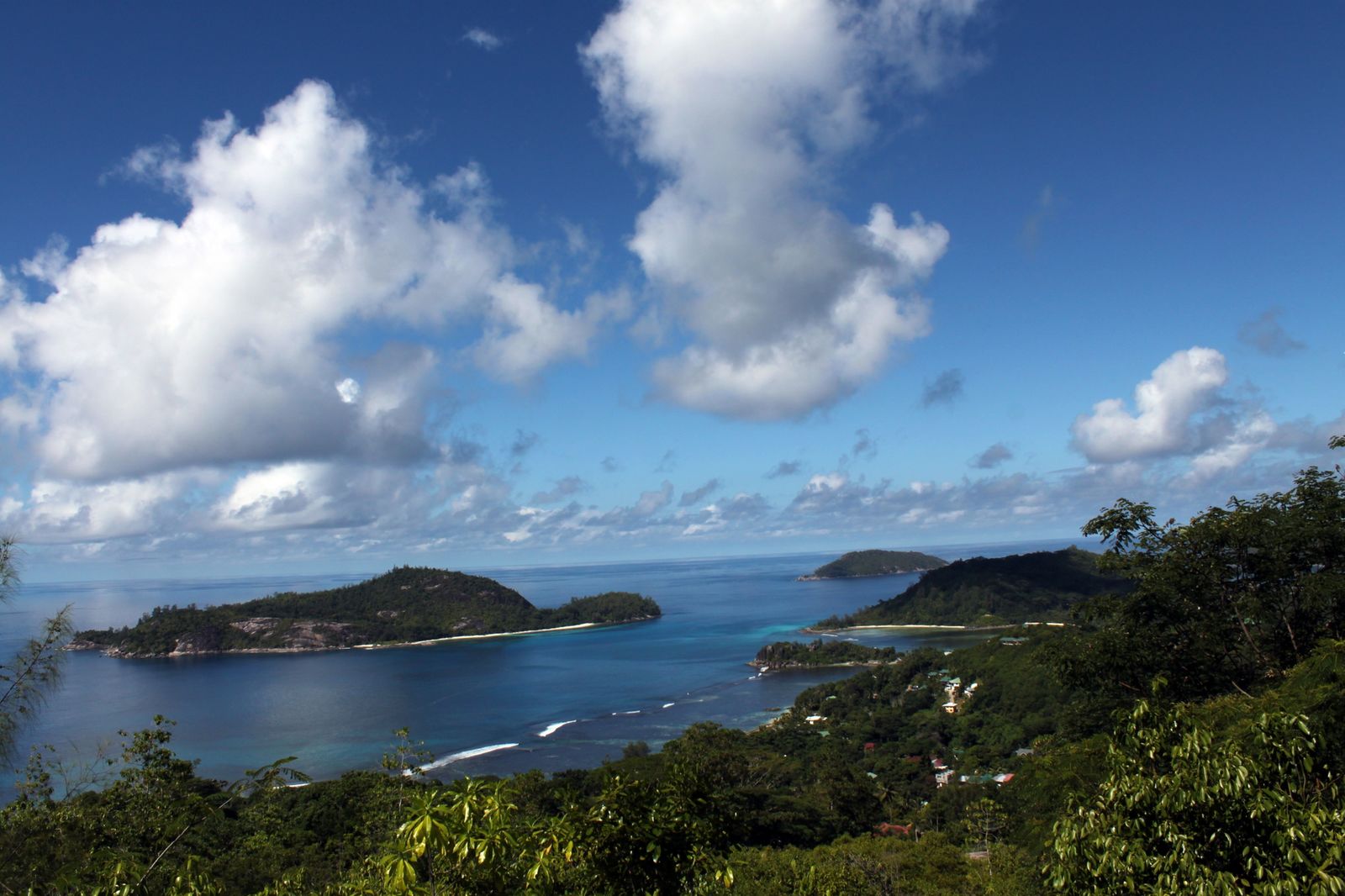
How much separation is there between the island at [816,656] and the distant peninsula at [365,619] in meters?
56.8

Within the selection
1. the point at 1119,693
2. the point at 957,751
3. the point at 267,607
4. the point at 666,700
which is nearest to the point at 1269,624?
the point at 1119,693

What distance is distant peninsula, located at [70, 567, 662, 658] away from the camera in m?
106

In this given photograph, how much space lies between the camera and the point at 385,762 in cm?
1745

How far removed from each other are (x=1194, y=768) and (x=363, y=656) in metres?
109

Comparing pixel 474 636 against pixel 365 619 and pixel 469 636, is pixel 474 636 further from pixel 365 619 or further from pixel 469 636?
Result: pixel 365 619

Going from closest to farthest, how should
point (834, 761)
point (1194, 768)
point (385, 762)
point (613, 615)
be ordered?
point (1194, 768)
point (385, 762)
point (834, 761)
point (613, 615)

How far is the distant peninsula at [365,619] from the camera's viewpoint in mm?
105500

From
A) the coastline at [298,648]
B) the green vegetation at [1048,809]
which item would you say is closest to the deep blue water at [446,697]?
the coastline at [298,648]

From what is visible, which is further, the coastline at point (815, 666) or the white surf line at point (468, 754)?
the coastline at point (815, 666)

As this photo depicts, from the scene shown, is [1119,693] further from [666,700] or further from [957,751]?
[666,700]

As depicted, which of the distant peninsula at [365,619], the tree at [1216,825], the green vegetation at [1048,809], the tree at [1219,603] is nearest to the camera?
the tree at [1216,825]

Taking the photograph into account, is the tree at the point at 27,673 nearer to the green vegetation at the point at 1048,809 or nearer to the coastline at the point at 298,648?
the green vegetation at the point at 1048,809

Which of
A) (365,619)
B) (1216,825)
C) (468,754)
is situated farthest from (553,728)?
(365,619)

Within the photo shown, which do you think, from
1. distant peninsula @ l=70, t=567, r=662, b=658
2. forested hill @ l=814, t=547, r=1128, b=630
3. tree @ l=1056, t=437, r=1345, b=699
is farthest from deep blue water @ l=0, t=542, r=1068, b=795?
tree @ l=1056, t=437, r=1345, b=699
